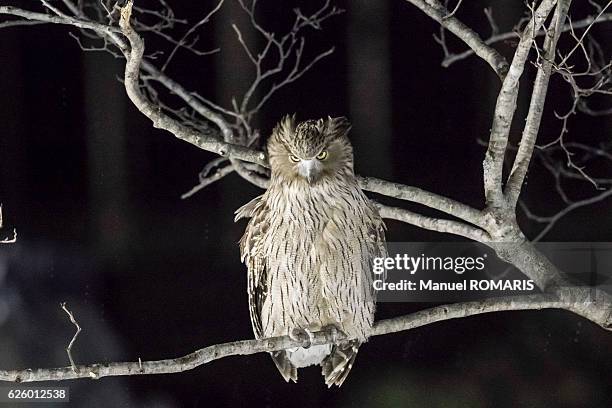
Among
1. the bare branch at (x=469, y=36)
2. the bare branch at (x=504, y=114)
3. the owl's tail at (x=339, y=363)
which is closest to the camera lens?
the bare branch at (x=504, y=114)

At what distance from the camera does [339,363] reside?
84.7 inches

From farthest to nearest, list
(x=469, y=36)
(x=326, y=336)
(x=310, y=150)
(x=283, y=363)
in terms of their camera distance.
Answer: (x=283, y=363) → (x=326, y=336) → (x=469, y=36) → (x=310, y=150)

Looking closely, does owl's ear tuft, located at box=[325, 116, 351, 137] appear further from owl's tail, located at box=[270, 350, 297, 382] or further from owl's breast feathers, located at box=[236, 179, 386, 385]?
owl's tail, located at box=[270, 350, 297, 382]

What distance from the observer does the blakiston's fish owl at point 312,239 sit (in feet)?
5.87

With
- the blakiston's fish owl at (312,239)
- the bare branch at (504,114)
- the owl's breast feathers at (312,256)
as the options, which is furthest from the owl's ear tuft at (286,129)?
the bare branch at (504,114)

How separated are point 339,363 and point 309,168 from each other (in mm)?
659

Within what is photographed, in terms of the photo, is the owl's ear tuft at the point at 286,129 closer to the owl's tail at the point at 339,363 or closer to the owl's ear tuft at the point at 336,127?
the owl's ear tuft at the point at 336,127

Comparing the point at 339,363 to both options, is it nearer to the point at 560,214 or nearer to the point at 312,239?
the point at 312,239

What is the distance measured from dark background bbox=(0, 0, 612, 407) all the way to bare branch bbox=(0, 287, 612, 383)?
0.30m

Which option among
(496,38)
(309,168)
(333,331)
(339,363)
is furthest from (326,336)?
(496,38)

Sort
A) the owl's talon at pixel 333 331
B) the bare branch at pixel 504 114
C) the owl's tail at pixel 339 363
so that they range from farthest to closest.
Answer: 1. the owl's tail at pixel 339 363
2. the owl's talon at pixel 333 331
3. the bare branch at pixel 504 114

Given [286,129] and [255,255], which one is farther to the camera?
[255,255]

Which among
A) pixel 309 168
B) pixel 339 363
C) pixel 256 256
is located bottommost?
pixel 339 363

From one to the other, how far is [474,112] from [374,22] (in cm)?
38
